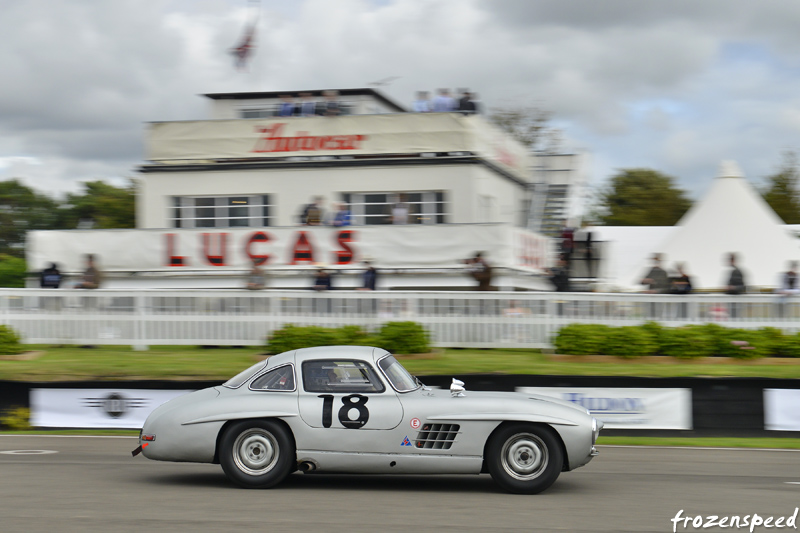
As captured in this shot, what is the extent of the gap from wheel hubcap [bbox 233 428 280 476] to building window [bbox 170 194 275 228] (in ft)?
53.5

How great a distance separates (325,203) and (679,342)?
35.7ft

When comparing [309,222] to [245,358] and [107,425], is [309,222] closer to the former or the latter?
[245,358]

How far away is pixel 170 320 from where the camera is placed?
1958 centimetres

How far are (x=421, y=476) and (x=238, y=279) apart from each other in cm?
1327

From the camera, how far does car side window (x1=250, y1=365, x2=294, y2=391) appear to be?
898 cm

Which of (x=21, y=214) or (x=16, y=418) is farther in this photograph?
(x=21, y=214)

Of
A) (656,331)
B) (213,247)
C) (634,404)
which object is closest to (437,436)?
(634,404)

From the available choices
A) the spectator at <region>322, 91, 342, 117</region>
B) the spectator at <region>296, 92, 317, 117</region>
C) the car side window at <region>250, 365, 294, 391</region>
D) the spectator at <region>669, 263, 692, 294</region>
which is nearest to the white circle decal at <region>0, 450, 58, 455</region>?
the car side window at <region>250, 365, 294, 391</region>

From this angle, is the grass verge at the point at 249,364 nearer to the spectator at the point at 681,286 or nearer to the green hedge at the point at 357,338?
the green hedge at the point at 357,338

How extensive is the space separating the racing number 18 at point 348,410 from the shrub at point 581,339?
9.20 metres

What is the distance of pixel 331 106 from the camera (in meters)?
24.7

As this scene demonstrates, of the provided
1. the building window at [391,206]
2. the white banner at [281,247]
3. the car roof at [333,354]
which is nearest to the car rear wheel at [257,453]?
the car roof at [333,354]

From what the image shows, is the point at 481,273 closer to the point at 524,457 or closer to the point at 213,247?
the point at 213,247

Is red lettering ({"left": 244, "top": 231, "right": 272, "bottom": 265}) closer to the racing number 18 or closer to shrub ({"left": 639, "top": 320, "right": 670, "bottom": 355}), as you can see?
shrub ({"left": 639, "top": 320, "right": 670, "bottom": 355})
